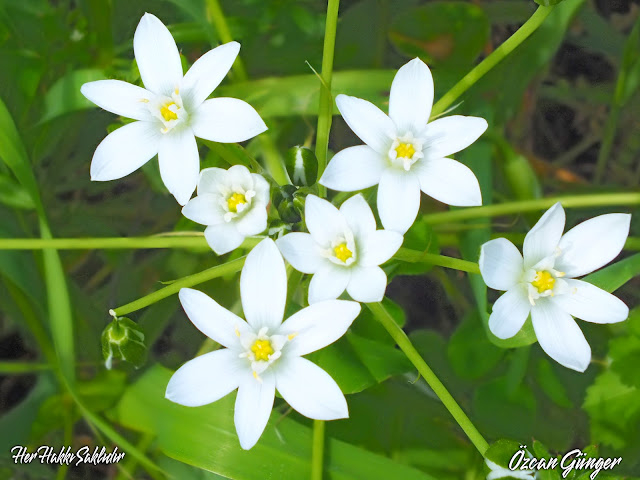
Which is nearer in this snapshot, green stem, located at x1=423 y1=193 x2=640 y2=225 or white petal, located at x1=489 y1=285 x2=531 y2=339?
white petal, located at x1=489 y1=285 x2=531 y2=339

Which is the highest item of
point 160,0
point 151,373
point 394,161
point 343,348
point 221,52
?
point 160,0

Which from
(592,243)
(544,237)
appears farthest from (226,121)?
(592,243)

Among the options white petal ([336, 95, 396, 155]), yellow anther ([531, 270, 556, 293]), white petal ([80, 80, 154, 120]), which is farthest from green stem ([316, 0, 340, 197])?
yellow anther ([531, 270, 556, 293])

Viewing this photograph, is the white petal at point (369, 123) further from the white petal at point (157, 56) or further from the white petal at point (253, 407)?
the white petal at point (253, 407)

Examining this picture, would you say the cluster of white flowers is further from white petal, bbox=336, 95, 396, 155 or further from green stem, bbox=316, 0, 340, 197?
green stem, bbox=316, 0, 340, 197

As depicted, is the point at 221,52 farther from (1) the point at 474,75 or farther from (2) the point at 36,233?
(2) the point at 36,233

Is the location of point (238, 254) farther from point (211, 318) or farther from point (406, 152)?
point (406, 152)

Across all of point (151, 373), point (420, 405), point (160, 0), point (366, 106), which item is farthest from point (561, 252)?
point (160, 0)
